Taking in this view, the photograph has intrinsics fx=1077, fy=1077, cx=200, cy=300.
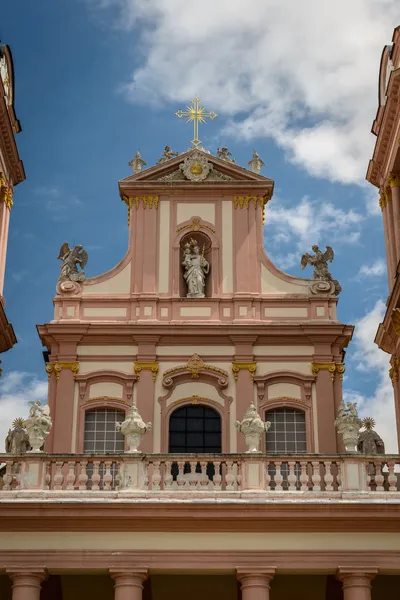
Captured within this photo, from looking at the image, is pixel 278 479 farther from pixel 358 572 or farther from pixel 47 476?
pixel 47 476

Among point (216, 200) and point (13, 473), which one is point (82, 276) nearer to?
point (216, 200)

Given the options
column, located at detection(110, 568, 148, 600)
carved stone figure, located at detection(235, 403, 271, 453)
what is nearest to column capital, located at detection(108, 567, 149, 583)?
column, located at detection(110, 568, 148, 600)

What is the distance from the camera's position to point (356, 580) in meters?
19.5

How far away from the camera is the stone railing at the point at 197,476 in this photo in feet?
66.3

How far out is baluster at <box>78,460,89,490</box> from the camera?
20.3m

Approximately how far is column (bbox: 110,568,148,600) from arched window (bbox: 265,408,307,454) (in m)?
6.37

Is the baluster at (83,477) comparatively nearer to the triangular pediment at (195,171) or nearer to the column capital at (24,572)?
the column capital at (24,572)

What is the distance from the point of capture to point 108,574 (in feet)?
66.5

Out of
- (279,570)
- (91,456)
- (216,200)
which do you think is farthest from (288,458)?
(216,200)

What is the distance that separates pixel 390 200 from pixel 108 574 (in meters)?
12.7

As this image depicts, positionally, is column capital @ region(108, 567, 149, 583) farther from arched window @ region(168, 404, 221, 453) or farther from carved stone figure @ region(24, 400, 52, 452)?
arched window @ region(168, 404, 221, 453)

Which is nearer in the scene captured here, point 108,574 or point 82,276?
point 108,574

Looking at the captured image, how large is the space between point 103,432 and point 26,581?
6.30m

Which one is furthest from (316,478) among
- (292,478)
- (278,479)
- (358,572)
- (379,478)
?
(358,572)
